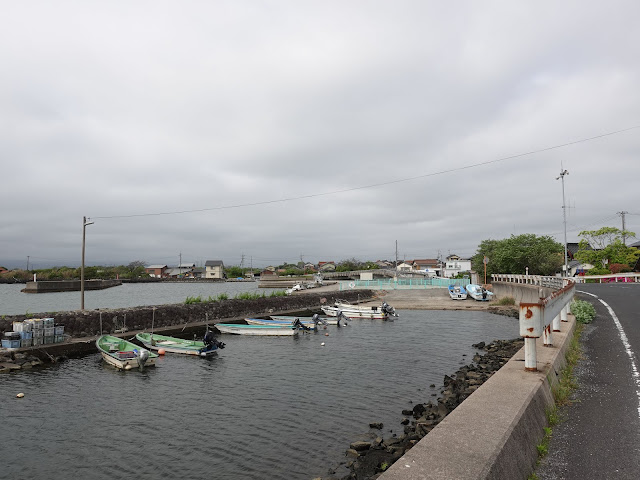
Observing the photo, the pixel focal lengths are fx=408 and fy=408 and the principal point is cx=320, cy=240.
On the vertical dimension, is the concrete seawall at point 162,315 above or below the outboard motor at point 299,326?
Answer: above

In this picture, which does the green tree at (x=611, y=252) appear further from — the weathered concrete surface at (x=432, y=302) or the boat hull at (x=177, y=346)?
the boat hull at (x=177, y=346)

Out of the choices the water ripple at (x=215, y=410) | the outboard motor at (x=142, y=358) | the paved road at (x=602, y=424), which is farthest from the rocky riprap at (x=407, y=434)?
the outboard motor at (x=142, y=358)

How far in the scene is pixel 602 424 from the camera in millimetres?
6574

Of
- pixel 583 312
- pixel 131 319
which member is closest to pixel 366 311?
pixel 131 319

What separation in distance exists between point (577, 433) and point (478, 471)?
309 cm

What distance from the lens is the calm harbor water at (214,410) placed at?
1009 centimetres

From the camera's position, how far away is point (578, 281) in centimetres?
5556

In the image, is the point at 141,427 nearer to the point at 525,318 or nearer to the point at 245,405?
the point at 245,405

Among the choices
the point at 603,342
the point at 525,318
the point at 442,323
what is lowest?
the point at 442,323

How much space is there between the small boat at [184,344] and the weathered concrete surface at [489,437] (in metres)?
18.0

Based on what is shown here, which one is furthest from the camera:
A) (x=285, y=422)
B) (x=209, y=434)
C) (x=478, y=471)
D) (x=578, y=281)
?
(x=578, y=281)

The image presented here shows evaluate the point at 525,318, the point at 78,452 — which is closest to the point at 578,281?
the point at 525,318

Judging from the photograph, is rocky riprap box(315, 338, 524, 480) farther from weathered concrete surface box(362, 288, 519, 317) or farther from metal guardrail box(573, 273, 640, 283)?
metal guardrail box(573, 273, 640, 283)

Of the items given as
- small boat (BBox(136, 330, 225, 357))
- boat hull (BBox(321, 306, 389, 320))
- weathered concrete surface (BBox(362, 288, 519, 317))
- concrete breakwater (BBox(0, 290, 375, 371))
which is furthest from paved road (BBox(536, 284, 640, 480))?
weathered concrete surface (BBox(362, 288, 519, 317))
